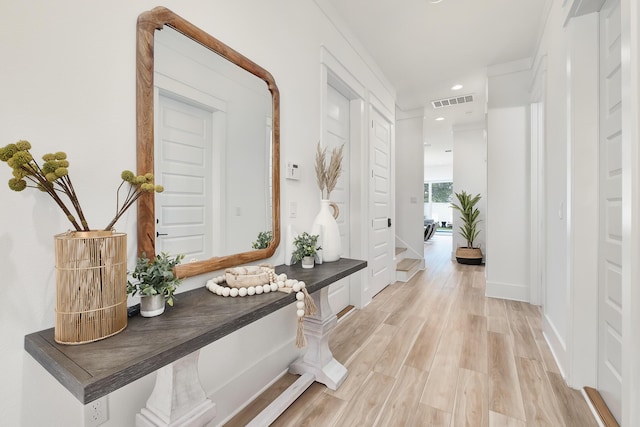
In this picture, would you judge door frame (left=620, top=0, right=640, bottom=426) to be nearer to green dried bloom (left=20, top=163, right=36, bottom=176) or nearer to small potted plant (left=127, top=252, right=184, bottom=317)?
small potted plant (left=127, top=252, right=184, bottom=317)

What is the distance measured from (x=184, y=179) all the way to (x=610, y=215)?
6.90 ft

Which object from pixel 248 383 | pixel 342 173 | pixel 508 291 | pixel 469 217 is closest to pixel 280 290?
pixel 248 383

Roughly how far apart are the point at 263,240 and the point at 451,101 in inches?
166

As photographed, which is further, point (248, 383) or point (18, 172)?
point (248, 383)

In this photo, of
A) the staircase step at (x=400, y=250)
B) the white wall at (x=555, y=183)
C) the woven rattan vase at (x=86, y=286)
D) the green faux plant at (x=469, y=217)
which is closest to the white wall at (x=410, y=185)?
the staircase step at (x=400, y=250)

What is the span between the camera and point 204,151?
1352 millimetres

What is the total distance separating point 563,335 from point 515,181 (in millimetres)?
2002

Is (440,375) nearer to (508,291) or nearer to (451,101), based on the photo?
(508,291)

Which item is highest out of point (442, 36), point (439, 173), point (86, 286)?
point (442, 36)

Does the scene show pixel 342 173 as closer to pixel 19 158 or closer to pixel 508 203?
pixel 508 203

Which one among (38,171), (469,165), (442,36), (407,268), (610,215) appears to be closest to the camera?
(38,171)

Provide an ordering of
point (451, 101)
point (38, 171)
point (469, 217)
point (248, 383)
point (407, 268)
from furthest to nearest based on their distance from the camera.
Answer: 1. point (469, 217)
2. point (451, 101)
3. point (407, 268)
4. point (248, 383)
5. point (38, 171)

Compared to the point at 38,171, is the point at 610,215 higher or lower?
lower

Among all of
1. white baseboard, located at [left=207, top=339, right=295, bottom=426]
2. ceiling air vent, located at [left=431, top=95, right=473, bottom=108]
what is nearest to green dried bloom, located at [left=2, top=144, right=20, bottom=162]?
white baseboard, located at [left=207, top=339, right=295, bottom=426]
